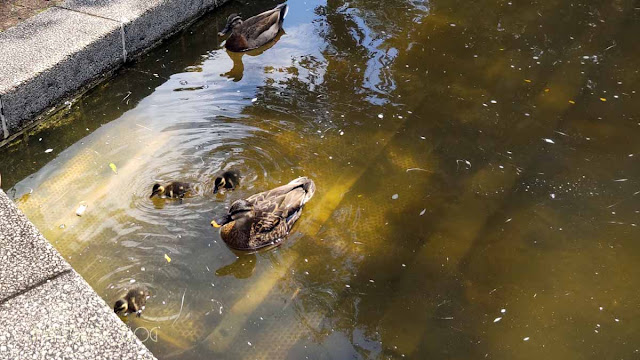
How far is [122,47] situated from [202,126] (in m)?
1.31

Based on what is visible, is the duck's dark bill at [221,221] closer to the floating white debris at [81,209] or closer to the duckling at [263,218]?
the duckling at [263,218]

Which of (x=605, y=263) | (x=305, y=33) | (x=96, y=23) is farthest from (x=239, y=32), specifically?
(x=605, y=263)

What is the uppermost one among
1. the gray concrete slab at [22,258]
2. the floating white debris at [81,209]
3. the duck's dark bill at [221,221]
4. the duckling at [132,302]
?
the gray concrete slab at [22,258]

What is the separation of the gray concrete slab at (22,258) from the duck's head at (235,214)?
46.9 inches

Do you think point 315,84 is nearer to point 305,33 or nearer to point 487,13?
point 305,33

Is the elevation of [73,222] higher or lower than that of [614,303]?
lower

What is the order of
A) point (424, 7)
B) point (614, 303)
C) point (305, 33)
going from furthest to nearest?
point (424, 7) → point (305, 33) → point (614, 303)

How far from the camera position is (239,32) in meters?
6.54

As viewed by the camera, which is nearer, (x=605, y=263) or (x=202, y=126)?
(x=605, y=263)

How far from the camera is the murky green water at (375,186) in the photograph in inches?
156

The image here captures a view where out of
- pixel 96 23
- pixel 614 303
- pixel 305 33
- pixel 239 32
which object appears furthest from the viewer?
pixel 305 33

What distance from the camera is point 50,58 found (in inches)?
208

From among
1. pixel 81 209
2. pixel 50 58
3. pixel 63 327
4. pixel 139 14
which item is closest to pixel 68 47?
pixel 50 58

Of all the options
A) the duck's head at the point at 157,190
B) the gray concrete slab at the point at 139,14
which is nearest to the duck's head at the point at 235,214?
the duck's head at the point at 157,190
